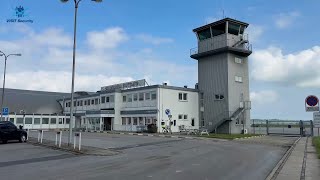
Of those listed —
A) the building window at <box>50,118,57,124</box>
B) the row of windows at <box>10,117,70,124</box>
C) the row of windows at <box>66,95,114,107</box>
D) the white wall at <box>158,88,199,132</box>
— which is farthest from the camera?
the building window at <box>50,118,57,124</box>

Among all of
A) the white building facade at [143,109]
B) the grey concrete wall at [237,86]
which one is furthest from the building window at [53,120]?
the grey concrete wall at [237,86]

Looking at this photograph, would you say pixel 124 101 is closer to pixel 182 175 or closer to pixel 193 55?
pixel 193 55

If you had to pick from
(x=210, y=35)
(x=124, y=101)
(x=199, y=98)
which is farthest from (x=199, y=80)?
(x=124, y=101)

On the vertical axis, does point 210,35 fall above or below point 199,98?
above

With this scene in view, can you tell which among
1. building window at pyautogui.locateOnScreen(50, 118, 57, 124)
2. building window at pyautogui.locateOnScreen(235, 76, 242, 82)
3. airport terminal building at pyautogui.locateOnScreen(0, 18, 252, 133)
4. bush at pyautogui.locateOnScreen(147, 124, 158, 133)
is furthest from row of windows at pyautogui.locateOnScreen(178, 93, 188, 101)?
building window at pyautogui.locateOnScreen(50, 118, 57, 124)

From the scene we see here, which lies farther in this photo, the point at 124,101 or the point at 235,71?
the point at 124,101

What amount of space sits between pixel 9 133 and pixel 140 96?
23554 mm

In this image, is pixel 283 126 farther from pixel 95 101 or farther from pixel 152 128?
pixel 95 101

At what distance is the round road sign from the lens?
17198 mm

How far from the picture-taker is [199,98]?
50.4 metres

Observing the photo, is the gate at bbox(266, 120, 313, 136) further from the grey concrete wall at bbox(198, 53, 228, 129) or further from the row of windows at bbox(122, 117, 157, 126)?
the row of windows at bbox(122, 117, 157, 126)

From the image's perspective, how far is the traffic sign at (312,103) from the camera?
17.1 metres

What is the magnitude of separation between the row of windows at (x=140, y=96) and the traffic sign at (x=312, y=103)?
3039 cm

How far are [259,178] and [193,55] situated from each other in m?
39.6
